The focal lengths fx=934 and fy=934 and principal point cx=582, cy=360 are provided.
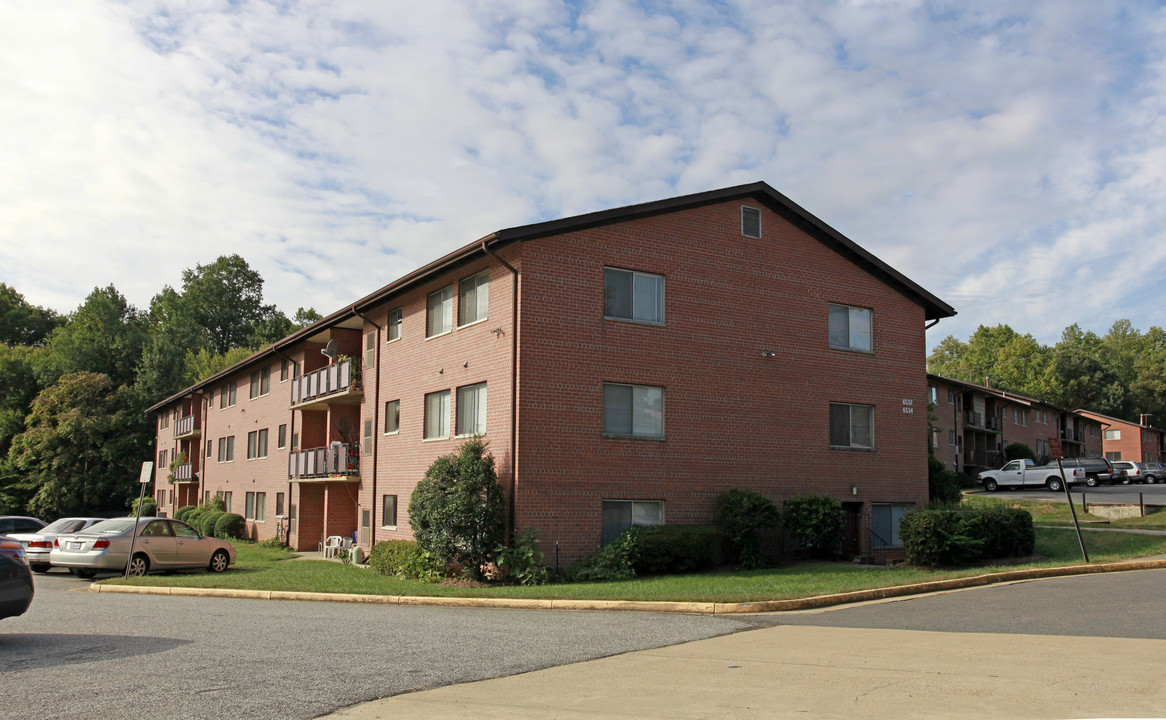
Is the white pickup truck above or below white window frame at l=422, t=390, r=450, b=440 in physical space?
below

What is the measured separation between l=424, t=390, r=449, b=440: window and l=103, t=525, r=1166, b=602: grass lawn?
3.79 m

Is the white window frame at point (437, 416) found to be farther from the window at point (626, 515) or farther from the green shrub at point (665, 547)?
the green shrub at point (665, 547)

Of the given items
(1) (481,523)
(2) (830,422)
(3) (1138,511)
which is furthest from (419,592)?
(3) (1138,511)

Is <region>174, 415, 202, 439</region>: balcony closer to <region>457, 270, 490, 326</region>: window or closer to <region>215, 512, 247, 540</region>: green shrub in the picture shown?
<region>215, 512, 247, 540</region>: green shrub

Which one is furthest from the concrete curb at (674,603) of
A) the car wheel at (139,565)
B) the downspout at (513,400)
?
the downspout at (513,400)

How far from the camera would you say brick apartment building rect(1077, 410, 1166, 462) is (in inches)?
3157

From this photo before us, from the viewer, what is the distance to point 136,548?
879 inches

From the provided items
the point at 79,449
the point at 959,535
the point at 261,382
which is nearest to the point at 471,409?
the point at 959,535

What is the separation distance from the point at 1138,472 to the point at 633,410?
4571 centimetres

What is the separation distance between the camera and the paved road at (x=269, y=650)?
25.1ft

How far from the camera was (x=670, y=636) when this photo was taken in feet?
38.5

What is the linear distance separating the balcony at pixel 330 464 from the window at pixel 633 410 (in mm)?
10966

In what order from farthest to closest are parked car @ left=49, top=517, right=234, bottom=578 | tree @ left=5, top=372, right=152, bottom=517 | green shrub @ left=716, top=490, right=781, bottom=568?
tree @ left=5, top=372, right=152, bottom=517 < parked car @ left=49, top=517, right=234, bottom=578 < green shrub @ left=716, top=490, right=781, bottom=568

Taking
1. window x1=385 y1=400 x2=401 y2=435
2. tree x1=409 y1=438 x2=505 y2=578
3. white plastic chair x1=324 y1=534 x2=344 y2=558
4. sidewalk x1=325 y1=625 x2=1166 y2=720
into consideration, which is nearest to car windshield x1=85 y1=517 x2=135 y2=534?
window x1=385 y1=400 x2=401 y2=435
